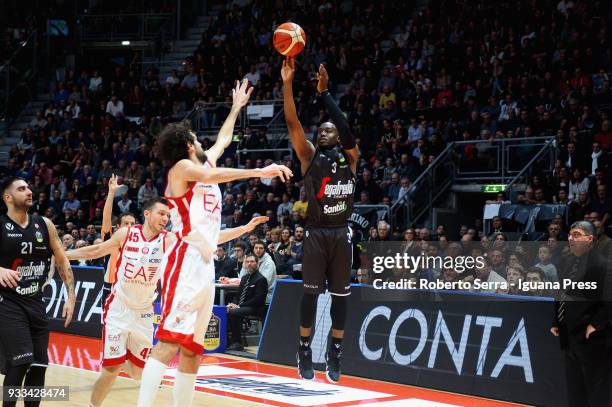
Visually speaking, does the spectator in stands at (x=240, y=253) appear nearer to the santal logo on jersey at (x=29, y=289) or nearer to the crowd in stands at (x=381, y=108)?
the crowd in stands at (x=381, y=108)

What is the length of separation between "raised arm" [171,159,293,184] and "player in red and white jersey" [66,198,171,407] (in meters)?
2.30

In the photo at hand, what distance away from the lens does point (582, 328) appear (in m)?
8.05

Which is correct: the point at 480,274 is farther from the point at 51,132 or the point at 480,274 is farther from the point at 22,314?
the point at 51,132

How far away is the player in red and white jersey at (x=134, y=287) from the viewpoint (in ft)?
26.9

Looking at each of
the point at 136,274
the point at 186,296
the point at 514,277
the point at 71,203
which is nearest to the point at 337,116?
the point at 186,296

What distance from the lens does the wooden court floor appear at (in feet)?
32.1

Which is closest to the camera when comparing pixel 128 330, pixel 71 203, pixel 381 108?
pixel 128 330

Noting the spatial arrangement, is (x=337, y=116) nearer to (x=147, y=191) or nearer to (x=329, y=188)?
(x=329, y=188)

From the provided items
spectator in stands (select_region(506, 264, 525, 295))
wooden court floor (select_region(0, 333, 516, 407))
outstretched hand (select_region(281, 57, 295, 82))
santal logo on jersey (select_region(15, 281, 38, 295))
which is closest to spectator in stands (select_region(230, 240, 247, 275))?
wooden court floor (select_region(0, 333, 516, 407))

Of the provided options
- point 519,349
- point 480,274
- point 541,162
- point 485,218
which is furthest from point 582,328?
point 541,162

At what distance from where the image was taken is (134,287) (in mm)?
8305

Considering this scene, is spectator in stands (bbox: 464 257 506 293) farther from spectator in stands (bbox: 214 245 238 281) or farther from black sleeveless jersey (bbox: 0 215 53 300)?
black sleeveless jersey (bbox: 0 215 53 300)

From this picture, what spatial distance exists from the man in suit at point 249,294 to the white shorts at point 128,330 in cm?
535

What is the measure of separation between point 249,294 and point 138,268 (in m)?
5.59
